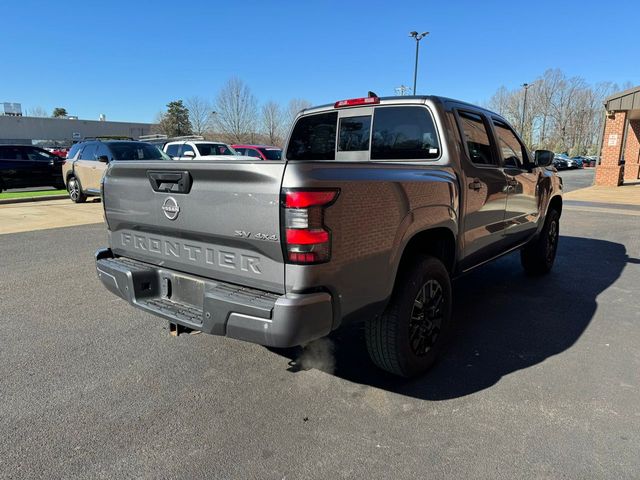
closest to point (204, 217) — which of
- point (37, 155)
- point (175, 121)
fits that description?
point (37, 155)

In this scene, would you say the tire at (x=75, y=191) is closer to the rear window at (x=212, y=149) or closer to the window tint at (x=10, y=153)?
the window tint at (x=10, y=153)

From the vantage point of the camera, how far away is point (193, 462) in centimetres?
231

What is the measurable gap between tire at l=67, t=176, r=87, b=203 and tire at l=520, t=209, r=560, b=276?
11.8 metres

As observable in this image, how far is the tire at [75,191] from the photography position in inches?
504

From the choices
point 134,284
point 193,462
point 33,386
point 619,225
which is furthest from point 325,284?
point 619,225

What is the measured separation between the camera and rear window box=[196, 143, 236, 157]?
15.4 meters

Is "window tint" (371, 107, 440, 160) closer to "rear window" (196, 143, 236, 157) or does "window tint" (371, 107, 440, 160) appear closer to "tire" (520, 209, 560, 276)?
"tire" (520, 209, 560, 276)

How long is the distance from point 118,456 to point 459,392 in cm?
210

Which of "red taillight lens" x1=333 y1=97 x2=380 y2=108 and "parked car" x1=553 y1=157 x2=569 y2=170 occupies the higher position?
"red taillight lens" x1=333 y1=97 x2=380 y2=108

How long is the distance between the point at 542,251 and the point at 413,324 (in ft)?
11.4

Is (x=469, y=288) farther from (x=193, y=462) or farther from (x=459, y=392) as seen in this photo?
(x=193, y=462)

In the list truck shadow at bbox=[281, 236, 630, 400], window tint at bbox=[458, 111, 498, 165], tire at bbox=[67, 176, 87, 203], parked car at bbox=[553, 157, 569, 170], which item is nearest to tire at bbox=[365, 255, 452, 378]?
truck shadow at bbox=[281, 236, 630, 400]

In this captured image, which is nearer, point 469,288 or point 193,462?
point 193,462

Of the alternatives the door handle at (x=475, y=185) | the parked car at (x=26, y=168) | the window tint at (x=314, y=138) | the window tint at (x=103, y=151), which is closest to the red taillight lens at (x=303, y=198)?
the door handle at (x=475, y=185)
